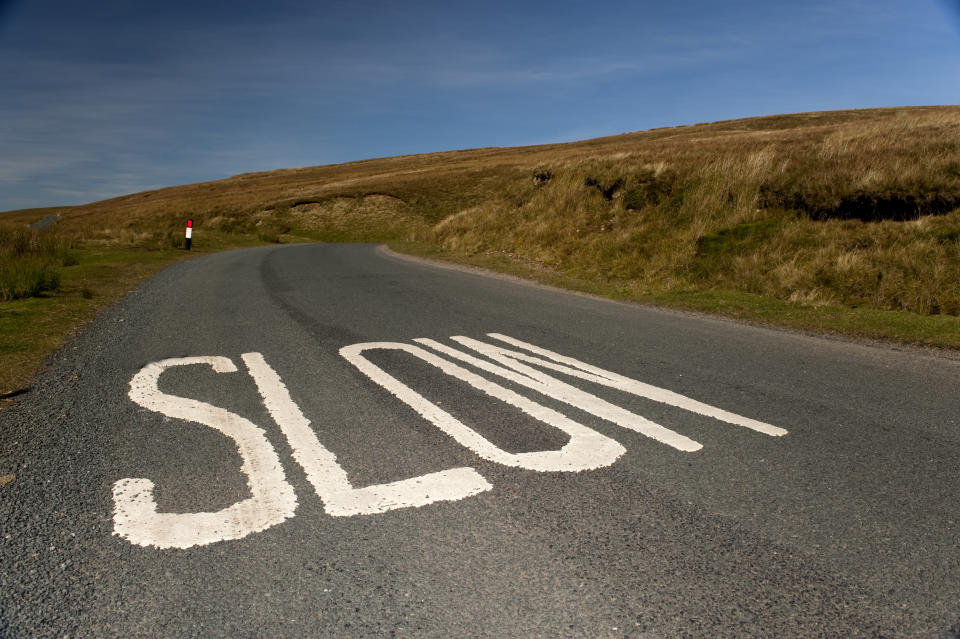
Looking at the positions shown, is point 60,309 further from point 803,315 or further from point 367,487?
point 803,315

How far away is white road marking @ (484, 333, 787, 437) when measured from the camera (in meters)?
4.15

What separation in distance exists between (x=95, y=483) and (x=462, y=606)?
7.31 ft

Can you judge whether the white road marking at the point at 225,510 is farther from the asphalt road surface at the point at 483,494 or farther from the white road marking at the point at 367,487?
the white road marking at the point at 367,487

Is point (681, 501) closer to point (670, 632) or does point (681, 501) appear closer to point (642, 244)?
point (670, 632)

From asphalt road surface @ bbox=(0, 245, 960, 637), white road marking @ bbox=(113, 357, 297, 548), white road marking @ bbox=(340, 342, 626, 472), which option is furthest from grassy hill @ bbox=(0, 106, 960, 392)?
white road marking @ bbox=(113, 357, 297, 548)

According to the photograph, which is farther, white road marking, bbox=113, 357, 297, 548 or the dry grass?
the dry grass

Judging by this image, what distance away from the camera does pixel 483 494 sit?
3086mm

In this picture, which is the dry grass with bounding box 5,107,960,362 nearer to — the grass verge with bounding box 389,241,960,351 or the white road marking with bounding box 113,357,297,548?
the grass verge with bounding box 389,241,960,351

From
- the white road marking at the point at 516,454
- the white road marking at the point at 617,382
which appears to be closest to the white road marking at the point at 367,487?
the white road marking at the point at 516,454

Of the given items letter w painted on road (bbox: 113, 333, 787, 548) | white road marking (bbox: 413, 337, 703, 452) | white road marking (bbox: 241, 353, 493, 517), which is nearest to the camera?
letter w painted on road (bbox: 113, 333, 787, 548)

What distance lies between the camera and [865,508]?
2.94m

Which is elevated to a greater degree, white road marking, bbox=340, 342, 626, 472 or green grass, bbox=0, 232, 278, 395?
green grass, bbox=0, 232, 278, 395

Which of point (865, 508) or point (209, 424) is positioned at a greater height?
point (209, 424)

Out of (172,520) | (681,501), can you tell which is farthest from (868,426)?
(172,520)
